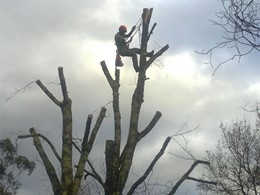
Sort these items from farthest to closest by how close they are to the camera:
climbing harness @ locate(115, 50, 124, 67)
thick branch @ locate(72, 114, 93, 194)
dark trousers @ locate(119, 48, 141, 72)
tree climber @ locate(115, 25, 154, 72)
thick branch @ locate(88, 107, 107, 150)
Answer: climbing harness @ locate(115, 50, 124, 67), tree climber @ locate(115, 25, 154, 72), dark trousers @ locate(119, 48, 141, 72), thick branch @ locate(88, 107, 107, 150), thick branch @ locate(72, 114, 93, 194)

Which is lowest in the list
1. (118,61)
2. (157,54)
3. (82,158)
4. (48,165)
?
(48,165)

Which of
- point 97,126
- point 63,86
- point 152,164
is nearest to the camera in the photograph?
point 152,164

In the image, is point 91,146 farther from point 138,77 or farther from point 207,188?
point 207,188

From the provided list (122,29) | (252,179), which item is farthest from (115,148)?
(252,179)

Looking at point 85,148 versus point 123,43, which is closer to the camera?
point 85,148

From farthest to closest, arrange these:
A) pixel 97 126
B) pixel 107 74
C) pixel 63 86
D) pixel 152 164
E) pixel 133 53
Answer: pixel 133 53 → pixel 107 74 → pixel 63 86 → pixel 97 126 → pixel 152 164

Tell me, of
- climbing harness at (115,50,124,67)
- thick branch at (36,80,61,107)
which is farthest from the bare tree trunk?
climbing harness at (115,50,124,67)

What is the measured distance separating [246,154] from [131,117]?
505 inches

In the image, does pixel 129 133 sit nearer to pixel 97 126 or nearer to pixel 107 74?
→ pixel 97 126

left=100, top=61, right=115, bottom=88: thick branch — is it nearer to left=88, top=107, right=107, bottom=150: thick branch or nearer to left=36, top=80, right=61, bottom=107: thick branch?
left=88, top=107, right=107, bottom=150: thick branch

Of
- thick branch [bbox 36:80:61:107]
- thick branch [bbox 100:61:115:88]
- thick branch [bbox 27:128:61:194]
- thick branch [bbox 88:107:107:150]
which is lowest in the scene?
thick branch [bbox 27:128:61:194]

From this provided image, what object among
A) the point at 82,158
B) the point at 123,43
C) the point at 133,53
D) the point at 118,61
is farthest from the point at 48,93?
the point at 123,43

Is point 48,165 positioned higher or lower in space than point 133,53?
lower

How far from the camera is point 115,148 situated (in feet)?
17.9
